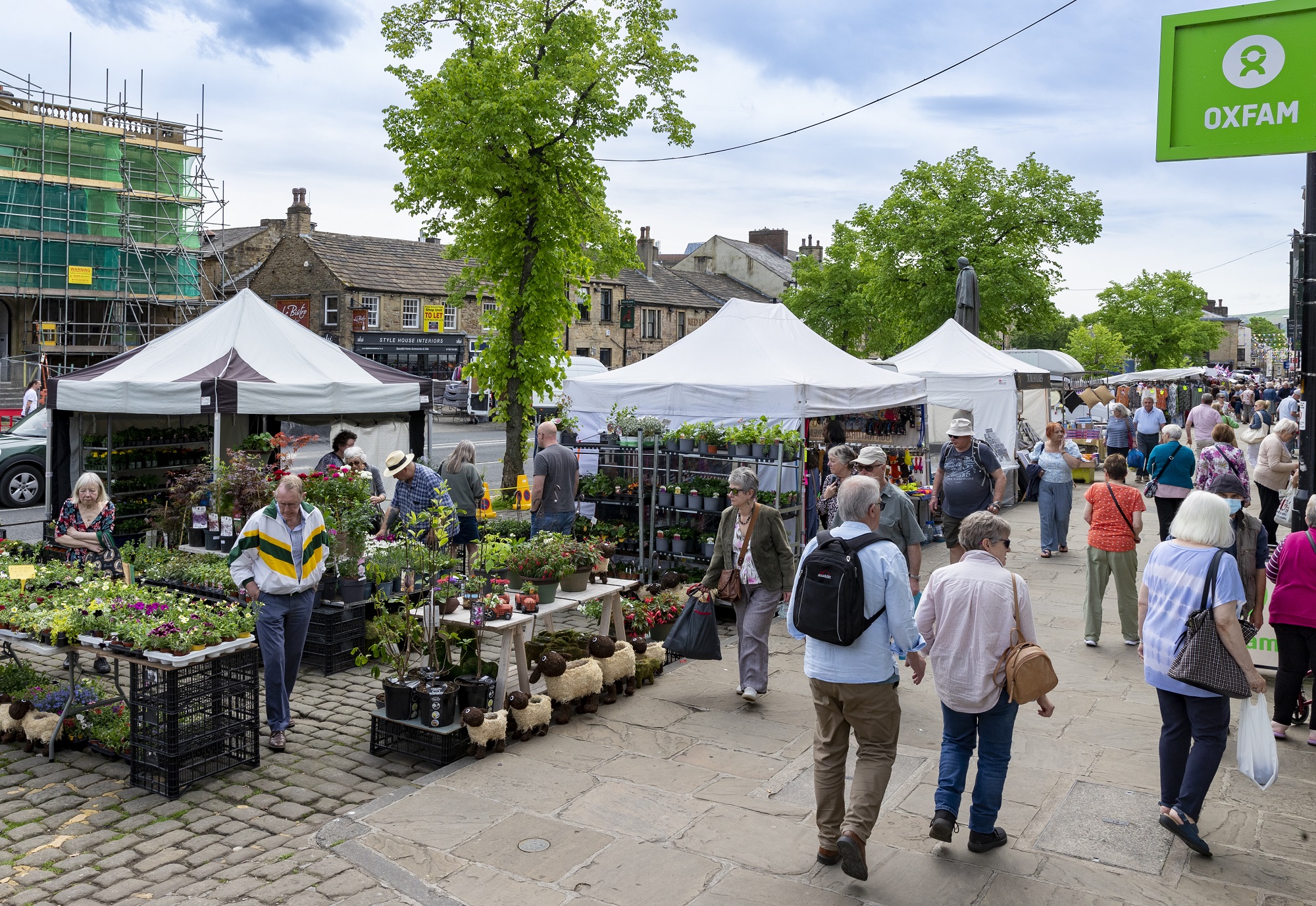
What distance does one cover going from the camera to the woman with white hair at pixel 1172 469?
10953mm

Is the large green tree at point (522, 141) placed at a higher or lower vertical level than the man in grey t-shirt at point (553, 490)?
higher

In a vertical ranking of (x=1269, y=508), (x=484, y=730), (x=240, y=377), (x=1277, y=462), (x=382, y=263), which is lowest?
(x=484, y=730)

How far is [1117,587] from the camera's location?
8.73 m

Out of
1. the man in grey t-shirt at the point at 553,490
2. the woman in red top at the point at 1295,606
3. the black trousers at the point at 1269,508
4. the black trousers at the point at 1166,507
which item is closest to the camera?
the woman in red top at the point at 1295,606

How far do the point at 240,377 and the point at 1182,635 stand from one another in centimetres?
916

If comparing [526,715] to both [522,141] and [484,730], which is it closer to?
[484,730]

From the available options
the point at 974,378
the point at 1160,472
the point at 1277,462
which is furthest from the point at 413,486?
the point at 974,378

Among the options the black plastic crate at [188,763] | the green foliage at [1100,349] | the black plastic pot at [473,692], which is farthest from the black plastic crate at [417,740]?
the green foliage at [1100,349]

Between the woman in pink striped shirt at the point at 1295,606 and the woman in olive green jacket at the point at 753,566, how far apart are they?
2973 mm

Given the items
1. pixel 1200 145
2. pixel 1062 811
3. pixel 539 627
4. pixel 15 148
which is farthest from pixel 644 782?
pixel 15 148

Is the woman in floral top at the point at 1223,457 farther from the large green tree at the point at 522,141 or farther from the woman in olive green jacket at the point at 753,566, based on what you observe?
the large green tree at the point at 522,141

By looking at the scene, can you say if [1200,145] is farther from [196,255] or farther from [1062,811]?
[196,255]

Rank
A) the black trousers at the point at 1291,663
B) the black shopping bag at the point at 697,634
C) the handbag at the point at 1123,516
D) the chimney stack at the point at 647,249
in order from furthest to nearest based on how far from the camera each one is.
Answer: the chimney stack at the point at 647,249, the handbag at the point at 1123,516, the black shopping bag at the point at 697,634, the black trousers at the point at 1291,663

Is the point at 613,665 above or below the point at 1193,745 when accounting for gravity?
below
